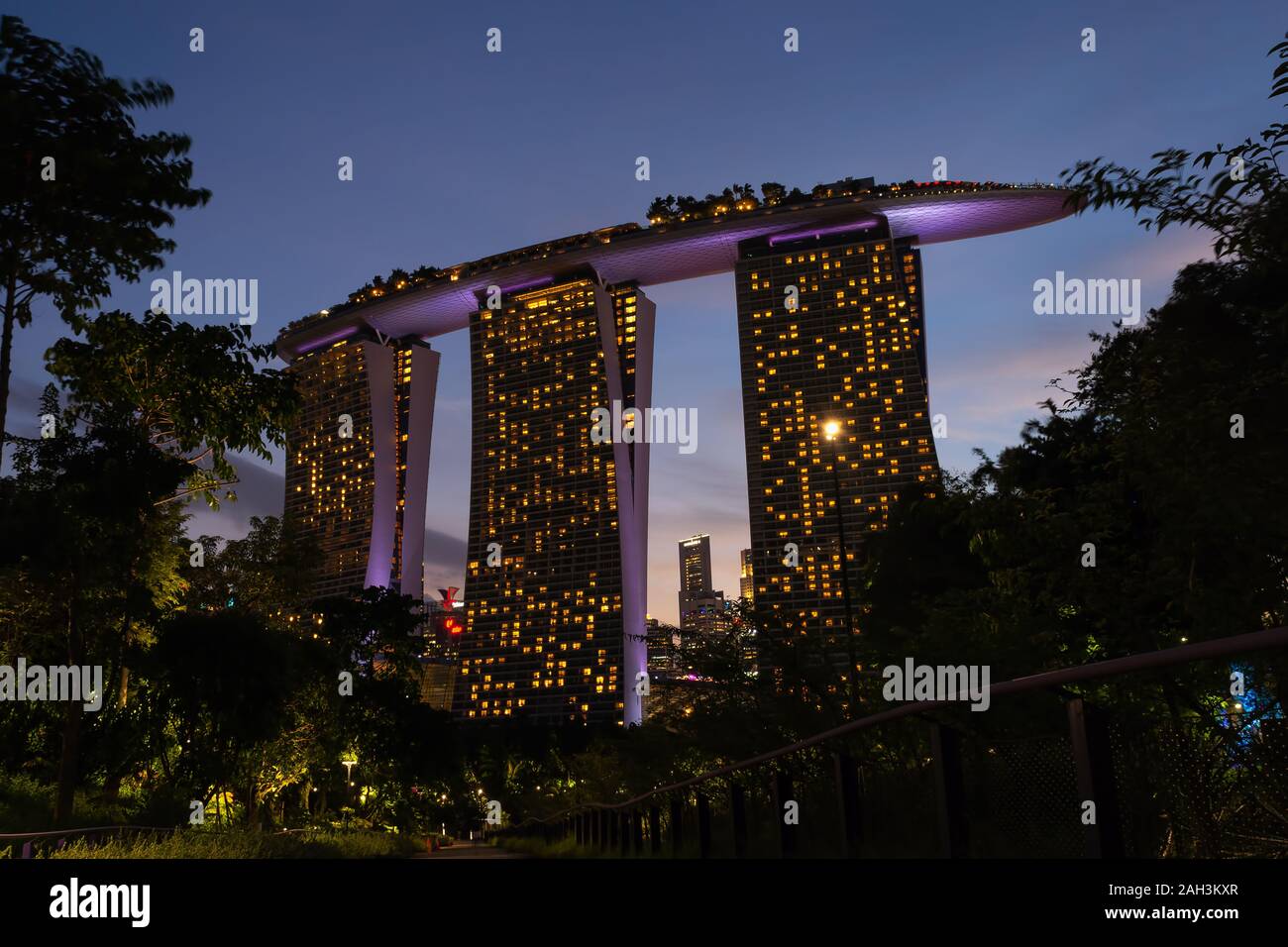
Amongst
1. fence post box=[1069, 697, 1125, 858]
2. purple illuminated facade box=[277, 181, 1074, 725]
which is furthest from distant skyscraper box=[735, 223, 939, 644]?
fence post box=[1069, 697, 1125, 858]

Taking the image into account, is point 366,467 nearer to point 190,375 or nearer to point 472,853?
point 472,853

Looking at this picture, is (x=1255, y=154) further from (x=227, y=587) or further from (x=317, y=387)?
(x=317, y=387)

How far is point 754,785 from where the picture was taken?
33.2 feet

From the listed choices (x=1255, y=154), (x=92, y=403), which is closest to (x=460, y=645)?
(x=92, y=403)

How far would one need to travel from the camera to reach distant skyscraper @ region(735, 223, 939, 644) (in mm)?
145500

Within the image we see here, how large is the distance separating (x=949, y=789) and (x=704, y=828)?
6323 millimetres

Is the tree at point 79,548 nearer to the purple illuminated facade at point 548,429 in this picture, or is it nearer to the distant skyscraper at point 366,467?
the purple illuminated facade at point 548,429

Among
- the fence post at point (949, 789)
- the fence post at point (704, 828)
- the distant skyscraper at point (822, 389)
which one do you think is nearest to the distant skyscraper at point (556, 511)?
the distant skyscraper at point (822, 389)

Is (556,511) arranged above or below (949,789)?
above

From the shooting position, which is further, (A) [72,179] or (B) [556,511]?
(B) [556,511]

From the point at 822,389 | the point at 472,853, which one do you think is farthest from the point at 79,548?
the point at 822,389

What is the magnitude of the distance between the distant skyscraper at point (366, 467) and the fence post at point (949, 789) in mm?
162149

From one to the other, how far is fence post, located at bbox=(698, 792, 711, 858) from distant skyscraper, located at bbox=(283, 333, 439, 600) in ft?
511

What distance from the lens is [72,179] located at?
12023 millimetres
